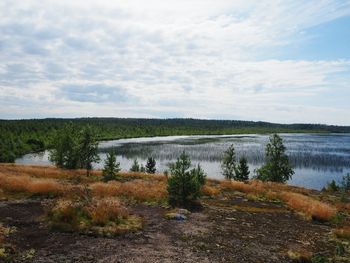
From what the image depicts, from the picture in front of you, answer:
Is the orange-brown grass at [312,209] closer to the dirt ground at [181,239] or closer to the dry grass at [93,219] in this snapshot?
the dirt ground at [181,239]

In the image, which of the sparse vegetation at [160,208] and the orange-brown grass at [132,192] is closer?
the sparse vegetation at [160,208]

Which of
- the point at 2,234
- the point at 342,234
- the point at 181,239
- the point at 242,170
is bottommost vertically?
the point at 242,170

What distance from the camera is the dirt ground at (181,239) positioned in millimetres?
14867

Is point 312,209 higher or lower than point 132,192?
lower

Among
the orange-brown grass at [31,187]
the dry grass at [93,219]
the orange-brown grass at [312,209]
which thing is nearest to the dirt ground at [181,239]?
the dry grass at [93,219]

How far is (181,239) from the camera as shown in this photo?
17.6 metres

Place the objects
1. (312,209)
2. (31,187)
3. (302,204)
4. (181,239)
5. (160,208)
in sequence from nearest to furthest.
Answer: (181,239), (160,208), (312,209), (31,187), (302,204)

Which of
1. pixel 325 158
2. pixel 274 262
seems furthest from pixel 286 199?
pixel 325 158

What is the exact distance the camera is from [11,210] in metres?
21.3

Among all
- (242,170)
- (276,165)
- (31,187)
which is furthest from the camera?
(242,170)

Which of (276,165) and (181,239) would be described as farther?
(276,165)

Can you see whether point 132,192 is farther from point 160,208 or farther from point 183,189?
point 160,208

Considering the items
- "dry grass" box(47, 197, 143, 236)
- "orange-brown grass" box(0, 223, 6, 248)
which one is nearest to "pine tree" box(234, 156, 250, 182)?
"dry grass" box(47, 197, 143, 236)

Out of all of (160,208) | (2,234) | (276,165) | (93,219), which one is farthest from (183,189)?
(276,165)
